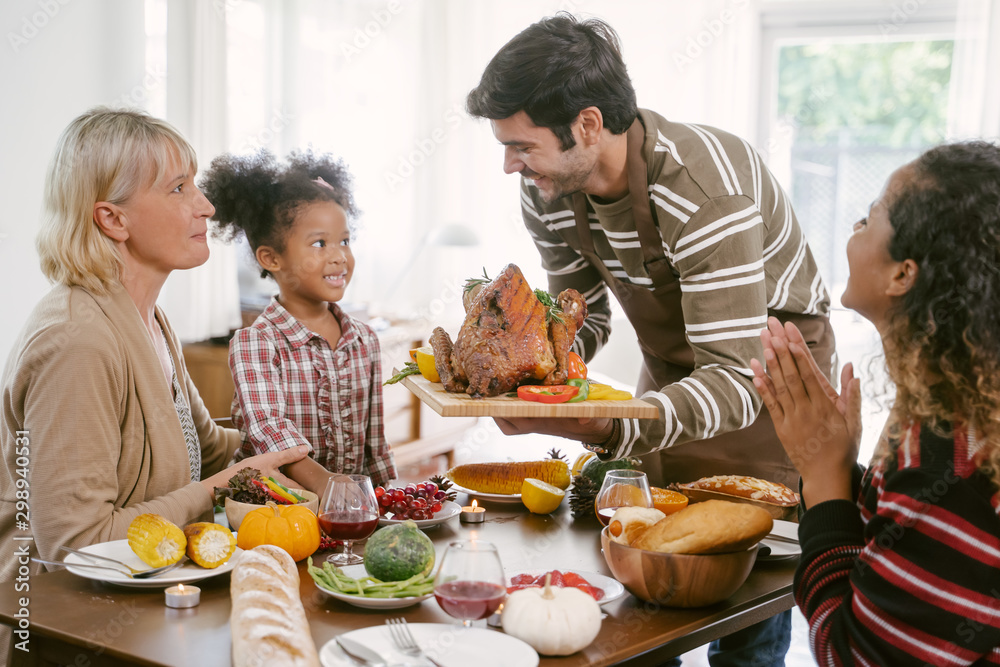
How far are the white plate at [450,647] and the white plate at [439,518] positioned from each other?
1.61 feet

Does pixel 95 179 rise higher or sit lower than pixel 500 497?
higher

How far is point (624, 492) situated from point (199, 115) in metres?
3.65

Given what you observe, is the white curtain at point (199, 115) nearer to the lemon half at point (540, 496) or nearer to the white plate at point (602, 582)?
the lemon half at point (540, 496)

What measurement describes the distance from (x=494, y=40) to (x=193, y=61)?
2605 millimetres

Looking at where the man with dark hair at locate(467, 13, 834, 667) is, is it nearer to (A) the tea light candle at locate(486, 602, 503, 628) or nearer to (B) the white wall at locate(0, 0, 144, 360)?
(A) the tea light candle at locate(486, 602, 503, 628)

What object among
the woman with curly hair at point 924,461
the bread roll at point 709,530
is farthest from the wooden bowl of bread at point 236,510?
the woman with curly hair at point 924,461

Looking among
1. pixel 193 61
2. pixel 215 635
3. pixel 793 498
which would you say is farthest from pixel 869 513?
pixel 193 61

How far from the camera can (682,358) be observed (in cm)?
239

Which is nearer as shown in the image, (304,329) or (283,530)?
(283,530)

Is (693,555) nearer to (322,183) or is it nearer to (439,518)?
(439,518)

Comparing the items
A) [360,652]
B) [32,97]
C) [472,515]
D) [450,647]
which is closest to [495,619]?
[450,647]

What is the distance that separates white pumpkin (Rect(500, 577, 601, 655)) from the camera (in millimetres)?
1256

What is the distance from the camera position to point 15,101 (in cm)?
371

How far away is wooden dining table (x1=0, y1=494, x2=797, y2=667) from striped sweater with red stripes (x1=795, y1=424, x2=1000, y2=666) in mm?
224
